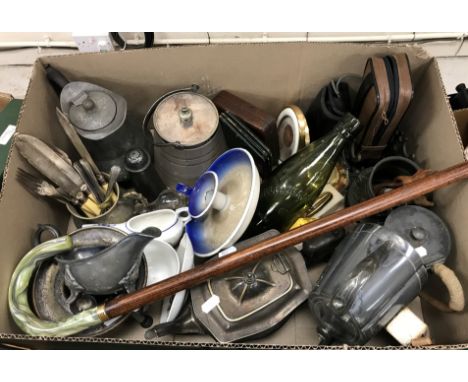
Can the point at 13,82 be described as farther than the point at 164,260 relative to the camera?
Yes

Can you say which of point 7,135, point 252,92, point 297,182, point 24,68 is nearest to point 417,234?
point 297,182

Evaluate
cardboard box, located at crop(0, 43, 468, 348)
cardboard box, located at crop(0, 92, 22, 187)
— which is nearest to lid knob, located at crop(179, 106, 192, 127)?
cardboard box, located at crop(0, 43, 468, 348)

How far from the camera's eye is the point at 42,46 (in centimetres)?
134

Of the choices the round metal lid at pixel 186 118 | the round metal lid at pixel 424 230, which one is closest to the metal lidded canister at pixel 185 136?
the round metal lid at pixel 186 118

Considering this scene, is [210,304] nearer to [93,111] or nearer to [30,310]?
[30,310]

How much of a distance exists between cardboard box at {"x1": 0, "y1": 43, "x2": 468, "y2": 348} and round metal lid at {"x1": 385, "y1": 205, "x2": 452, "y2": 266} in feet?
0.11

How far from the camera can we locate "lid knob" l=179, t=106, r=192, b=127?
0.92 metres

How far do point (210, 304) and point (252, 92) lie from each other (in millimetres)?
551

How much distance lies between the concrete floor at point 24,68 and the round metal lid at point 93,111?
1.62 ft

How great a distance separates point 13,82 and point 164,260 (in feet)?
2.92

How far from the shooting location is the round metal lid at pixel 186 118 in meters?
0.94

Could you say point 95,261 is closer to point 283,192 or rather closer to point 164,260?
point 164,260

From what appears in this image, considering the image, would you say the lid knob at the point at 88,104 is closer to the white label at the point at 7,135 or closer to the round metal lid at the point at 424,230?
the white label at the point at 7,135
